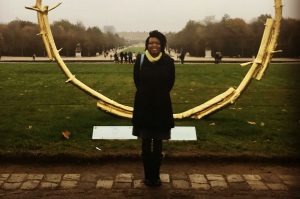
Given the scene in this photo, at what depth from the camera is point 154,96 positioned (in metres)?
5.50

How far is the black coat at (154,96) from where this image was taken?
5504mm

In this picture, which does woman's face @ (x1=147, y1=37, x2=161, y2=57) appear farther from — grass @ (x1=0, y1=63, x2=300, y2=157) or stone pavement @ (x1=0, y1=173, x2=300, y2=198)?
grass @ (x1=0, y1=63, x2=300, y2=157)

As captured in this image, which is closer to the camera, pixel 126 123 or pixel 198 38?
pixel 126 123

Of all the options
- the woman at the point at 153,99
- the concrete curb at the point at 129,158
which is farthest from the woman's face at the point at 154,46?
the concrete curb at the point at 129,158

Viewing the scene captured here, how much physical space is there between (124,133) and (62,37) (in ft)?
55.8

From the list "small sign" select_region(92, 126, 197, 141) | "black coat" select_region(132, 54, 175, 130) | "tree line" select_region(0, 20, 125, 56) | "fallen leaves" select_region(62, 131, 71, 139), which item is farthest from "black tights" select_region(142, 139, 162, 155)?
"tree line" select_region(0, 20, 125, 56)

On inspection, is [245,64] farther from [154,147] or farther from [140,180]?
[140,180]

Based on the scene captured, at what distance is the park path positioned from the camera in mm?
5277

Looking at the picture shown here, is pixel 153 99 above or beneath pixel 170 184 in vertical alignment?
above

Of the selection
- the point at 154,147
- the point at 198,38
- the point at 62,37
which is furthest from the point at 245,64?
the point at 198,38

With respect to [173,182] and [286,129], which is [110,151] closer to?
[173,182]

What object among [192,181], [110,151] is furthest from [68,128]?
[192,181]

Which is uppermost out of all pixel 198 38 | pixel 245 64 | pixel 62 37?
pixel 198 38

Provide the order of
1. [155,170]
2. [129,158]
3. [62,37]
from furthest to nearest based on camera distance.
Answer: [62,37] → [129,158] → [155,170]
